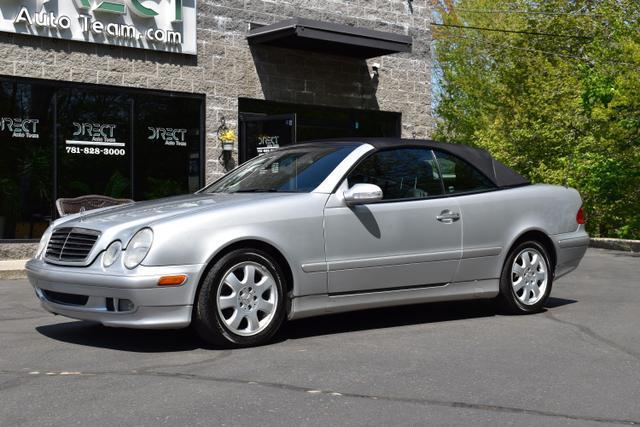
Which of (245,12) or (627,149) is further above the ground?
(245,12)

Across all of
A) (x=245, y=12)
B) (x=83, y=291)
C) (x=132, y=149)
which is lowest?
(x=83, y=291)

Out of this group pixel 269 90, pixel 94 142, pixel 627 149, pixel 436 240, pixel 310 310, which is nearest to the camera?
pixel 310 310

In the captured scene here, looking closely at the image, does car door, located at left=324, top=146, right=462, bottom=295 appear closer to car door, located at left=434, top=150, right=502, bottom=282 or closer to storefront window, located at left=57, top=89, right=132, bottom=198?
car door, located at left=434, top=150, right=502, bottom=282

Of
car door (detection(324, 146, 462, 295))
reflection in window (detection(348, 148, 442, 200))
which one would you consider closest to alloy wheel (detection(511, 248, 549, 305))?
car door (detection(324, 146, 462, 295))

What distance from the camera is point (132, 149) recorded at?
1479 centimetres

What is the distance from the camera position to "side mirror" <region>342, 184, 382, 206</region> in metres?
6.73

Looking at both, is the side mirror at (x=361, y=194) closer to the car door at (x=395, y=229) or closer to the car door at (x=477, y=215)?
the car door at (x=395, y=229)

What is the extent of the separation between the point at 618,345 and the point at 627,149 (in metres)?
13.2

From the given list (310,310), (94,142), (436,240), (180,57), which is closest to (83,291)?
(310,310)

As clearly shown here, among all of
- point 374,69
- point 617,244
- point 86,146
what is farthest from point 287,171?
point 374,69

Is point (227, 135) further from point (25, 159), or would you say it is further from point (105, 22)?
point (25, 159)

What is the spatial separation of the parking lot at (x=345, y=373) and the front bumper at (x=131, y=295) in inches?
9.4

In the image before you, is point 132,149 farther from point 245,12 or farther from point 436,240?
point 436,240

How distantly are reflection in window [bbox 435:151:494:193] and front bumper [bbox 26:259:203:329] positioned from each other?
101 inches
